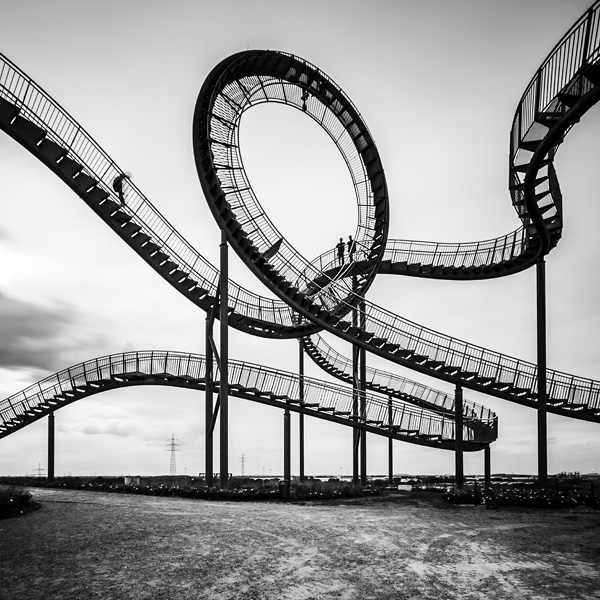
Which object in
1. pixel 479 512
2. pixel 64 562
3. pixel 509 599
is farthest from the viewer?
pixel 479 512

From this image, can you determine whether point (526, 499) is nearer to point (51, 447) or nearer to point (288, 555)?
point (288, 555)

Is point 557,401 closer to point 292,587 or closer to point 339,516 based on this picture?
point 339,516

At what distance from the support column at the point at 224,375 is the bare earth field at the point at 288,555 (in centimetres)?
596

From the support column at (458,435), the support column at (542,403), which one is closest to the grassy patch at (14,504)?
the support column at (458,435)

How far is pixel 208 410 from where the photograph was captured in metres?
25.4

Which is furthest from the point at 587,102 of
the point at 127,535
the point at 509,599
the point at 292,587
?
the point at 127,535

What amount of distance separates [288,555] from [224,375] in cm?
1274

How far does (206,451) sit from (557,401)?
1495 centimetres

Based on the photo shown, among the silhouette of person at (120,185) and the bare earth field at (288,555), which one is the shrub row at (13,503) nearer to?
the bare earth field at (288,555)

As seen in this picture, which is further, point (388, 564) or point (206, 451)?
point (206, 451)

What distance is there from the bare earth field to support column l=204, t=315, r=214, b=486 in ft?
27.9

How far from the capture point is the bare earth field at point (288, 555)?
30.1 ft

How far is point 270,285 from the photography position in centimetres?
2534

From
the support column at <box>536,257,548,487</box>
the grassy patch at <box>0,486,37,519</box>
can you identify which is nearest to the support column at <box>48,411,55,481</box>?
the grassy patch at <box>0,486,37,519</box>
